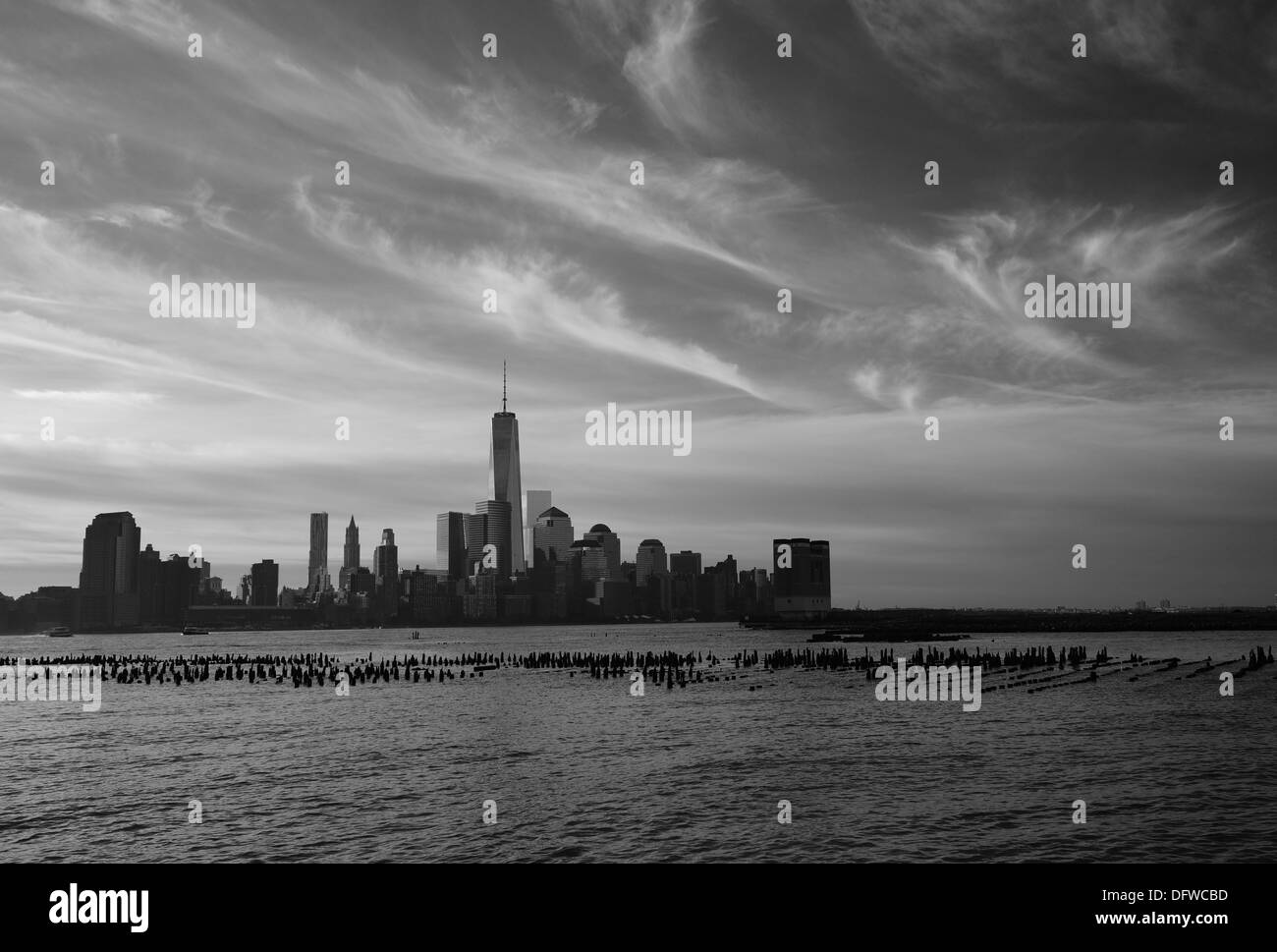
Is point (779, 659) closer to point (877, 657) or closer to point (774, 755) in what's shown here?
point (877, 657)

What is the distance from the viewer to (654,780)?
44.1m

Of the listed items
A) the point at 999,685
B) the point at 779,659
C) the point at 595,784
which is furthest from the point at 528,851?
the point at 779,659

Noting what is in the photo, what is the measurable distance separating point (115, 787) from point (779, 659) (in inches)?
3698

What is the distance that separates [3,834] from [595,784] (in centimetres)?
2264

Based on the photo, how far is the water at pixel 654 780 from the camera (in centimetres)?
3247

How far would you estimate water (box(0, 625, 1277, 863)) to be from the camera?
3247 centimetres

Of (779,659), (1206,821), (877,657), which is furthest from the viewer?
(877,657)

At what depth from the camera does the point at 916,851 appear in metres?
31.0

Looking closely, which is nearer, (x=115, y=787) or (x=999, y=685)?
(x=115, y=787)
